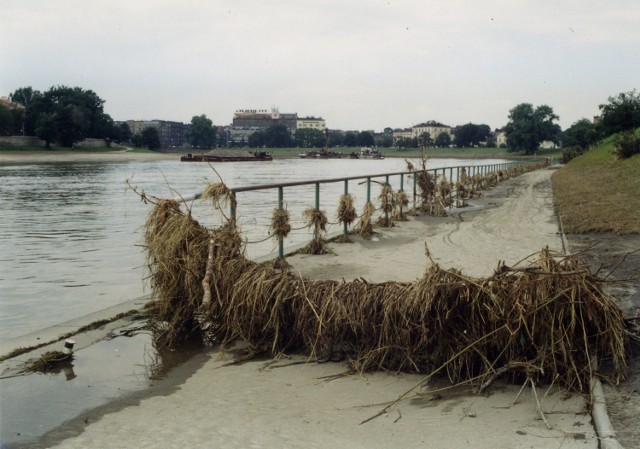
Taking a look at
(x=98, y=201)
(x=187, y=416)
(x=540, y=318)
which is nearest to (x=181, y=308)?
(x=187, y=416)

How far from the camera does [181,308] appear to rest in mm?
5418

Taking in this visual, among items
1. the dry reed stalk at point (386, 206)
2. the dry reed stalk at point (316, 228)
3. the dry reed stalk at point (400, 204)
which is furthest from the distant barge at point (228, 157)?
the dry reed stalk at point (316, 228)

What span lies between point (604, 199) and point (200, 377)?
51.8ft

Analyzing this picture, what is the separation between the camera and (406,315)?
453cm

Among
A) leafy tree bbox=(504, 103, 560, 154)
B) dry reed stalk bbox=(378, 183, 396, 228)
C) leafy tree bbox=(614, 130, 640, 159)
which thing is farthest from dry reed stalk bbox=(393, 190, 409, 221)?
leafy tree bbox=(504, 103, 560, 154)

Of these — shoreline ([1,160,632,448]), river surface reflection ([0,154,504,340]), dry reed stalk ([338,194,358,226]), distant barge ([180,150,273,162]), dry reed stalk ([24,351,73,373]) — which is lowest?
river surface reflection ([0,154,504,340])

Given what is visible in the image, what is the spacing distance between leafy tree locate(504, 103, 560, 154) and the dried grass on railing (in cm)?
13684

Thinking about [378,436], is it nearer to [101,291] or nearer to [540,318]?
[540,318]

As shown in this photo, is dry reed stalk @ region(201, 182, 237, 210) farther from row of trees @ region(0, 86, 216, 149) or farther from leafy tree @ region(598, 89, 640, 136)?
row of trees @ region(0, 86, 216, 149)

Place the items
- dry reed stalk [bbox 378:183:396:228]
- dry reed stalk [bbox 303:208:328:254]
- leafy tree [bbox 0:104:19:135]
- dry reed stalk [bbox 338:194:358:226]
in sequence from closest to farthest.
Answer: dry reed stalk [bbox 303:208:328:254] < dry reed stalk [bbox 338:194:358:226] < dry reed stalk [bbox 378:183:396:228] < leafy tree [bbox 0:104:19:135]

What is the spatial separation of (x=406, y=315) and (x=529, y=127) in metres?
139

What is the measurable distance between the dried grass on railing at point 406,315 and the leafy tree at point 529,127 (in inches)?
5387

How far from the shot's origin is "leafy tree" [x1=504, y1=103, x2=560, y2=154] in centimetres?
13488

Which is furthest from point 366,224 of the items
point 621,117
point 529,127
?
point 529,127
